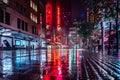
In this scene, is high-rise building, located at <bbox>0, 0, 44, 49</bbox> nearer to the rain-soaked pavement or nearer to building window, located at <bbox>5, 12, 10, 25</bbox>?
building window, located at <bbox>5, 12, 10, 25</bbox>

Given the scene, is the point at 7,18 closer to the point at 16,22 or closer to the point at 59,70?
the point at 16,22

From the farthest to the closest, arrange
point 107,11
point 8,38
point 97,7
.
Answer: point 8,38 → point 107,11 → point 97,7

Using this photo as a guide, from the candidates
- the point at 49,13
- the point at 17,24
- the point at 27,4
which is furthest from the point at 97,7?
the point at 49,13

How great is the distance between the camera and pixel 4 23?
67750 mm

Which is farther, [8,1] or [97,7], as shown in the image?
[8,1]

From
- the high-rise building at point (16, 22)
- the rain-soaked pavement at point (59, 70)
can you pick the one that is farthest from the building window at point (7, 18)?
the rain-soaked pavement at point (59, 70)

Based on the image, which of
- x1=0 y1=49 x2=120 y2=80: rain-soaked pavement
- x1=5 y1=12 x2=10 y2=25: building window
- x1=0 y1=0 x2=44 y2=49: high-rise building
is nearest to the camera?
x1=0 y1=49 x2=120 y2=80: rain-soaked pavement

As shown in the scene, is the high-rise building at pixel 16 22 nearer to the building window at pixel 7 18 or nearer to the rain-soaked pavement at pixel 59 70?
the building window at pixel 7 18

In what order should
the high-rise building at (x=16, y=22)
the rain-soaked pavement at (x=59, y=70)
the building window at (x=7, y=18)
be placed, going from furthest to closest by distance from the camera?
1. the building window at (x=7, y=18)
2. the high-rise building at (x=16, y=22)
3. the rain-soaked pavement at (x=59, y=70)

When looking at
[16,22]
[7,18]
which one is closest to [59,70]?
[7,18]

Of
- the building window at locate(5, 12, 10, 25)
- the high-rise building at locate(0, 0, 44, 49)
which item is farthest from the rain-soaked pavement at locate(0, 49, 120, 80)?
the building window at locate(5, 12, 10, 25)

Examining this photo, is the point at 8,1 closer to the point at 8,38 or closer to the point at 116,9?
the point at 8,38

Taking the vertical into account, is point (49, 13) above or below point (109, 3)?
above

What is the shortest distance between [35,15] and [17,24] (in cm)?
3742
